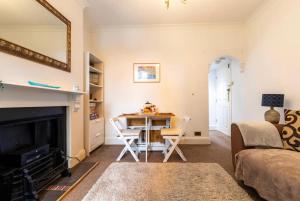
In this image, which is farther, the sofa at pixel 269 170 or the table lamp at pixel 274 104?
the table lamp at pixel 274 104

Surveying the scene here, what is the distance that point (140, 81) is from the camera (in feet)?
14.5

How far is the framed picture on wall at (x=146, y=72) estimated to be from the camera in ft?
14.4

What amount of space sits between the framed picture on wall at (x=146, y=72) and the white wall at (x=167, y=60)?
0.33 ft

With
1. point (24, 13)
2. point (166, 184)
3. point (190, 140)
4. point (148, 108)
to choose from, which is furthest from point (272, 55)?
point (24, 13)

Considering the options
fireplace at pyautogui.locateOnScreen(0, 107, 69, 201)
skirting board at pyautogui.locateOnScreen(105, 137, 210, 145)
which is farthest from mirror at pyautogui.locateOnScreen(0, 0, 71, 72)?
skirting board at pyautogui.locateOnScreen(105, 137, 210, 145)

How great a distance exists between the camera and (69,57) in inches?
107

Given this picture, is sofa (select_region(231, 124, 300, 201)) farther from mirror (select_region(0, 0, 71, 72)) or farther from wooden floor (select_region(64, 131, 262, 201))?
mirror (select_region(0, 0, 71, 72))

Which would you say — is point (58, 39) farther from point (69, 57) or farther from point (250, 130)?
point (250, 130)

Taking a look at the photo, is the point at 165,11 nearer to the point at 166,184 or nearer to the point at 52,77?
the point at 52,77

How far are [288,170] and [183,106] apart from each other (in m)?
2.91

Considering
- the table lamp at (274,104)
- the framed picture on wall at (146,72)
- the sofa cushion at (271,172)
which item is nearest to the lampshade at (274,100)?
the table lamp at (274,104)

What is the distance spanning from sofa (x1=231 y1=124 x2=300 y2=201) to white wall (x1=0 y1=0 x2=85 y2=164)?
7.67ft

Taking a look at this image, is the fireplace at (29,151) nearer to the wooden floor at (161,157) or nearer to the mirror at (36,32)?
the wooden floor at (161,157)

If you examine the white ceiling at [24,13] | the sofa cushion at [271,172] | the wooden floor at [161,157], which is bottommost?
the wooden floor at [161,157]
